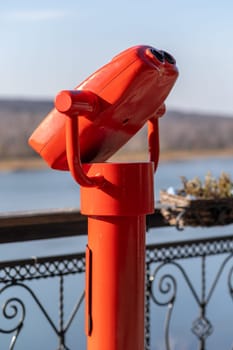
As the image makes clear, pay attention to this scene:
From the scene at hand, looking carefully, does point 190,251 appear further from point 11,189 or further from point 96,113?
point 96,113

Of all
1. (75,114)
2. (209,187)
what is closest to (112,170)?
(75,114)

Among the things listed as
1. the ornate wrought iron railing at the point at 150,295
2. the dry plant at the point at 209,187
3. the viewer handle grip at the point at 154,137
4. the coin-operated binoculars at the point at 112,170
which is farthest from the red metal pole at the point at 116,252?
the dry plant at the point at 209,187

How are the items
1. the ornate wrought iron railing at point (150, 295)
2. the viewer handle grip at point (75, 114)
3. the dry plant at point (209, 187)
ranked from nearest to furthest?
1. the viewer handle grip at point (75, 114)
2. the ornate wrought iron railing at point (150, 295)
3. the dry plant at point (209, 187)

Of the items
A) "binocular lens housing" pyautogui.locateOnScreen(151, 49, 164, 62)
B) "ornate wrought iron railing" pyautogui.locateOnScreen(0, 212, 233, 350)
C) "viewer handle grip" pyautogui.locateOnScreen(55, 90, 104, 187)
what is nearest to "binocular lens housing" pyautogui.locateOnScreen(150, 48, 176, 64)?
"binocular lens housing" pyautogui.locateOnScreen(151, 49, 164, 62)

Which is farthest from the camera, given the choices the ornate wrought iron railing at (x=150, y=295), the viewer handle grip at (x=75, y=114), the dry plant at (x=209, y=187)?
the dry plant at (x=209, y=187)

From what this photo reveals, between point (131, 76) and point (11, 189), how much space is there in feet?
3.14

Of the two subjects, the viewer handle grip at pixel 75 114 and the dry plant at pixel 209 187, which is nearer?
the viewer handle grip at pixel 75 114

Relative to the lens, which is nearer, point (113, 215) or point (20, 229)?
point (113, 215)

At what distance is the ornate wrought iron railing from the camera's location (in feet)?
5.05

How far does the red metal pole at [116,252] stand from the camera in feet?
3.62

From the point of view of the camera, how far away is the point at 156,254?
173 centimetres

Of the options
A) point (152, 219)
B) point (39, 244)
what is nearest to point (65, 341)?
point (39, 244)

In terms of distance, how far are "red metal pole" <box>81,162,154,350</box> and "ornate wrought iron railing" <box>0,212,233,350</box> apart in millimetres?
409

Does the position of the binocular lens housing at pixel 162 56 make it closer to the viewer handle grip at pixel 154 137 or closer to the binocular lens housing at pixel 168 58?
the binocular lens housing at pixel 168 58
